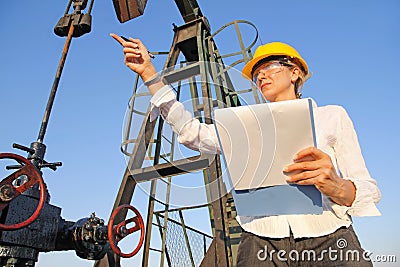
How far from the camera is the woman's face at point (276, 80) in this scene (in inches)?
62.5

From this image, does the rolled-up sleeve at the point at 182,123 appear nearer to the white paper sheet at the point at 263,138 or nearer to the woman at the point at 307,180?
the woman at the point at 307,180

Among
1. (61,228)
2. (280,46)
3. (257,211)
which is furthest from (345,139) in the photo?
(61,228)

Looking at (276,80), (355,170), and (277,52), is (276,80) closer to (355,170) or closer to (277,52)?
(277,52)

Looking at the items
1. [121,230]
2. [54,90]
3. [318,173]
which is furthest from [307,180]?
[54,90]

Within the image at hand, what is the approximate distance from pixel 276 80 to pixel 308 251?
776 millimetres

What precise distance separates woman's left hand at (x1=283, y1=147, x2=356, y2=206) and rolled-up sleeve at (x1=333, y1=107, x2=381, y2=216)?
70mm

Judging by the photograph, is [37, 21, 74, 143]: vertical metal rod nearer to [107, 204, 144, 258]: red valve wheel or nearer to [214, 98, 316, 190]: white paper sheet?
[107, 204, 144, 258]: red valve wheel

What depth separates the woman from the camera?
113cm

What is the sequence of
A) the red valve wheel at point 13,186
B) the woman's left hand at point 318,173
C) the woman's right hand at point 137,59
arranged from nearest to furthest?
the woman's left hand at point 318,173 < the red valve wheel at point 13,186 < the woman's right hand at point 137,59

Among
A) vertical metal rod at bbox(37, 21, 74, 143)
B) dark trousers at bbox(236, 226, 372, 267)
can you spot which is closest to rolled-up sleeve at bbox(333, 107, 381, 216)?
dark trousers at bbox(236, 226, 372, 267)

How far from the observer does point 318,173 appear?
109 cm

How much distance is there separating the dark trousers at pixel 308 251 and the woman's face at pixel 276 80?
65 cm

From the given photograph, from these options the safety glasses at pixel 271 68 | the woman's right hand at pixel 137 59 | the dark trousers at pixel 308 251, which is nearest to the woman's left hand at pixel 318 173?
the dark trousers at pixel 308 251

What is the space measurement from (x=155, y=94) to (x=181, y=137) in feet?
0.78
